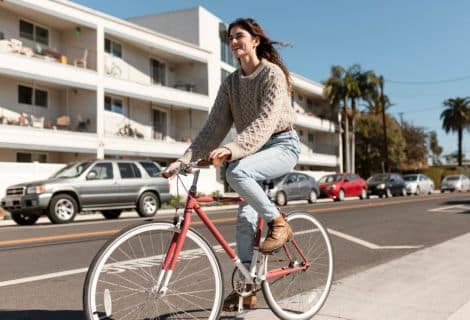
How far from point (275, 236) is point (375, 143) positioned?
57.4m

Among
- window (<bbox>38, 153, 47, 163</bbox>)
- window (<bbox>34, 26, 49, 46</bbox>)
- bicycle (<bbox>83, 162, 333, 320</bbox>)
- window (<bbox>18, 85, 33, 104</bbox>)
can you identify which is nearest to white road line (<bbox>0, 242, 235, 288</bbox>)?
bicycle (<bbox>83, 162, 333, 320</bbox>)

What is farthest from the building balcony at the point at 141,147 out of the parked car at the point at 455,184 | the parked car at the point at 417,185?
the parked car at the point at 455,184

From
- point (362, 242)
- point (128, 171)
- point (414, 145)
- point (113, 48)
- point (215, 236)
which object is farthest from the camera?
point (414, 145)

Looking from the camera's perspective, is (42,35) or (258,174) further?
(42,35)

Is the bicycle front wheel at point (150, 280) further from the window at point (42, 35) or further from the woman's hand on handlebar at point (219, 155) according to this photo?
the window at point (42, 35)

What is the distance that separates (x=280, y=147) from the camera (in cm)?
382

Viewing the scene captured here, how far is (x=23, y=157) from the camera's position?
26.8 m

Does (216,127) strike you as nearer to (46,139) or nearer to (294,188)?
(294,188)

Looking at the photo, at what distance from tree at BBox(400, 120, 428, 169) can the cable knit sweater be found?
65491 millimetres

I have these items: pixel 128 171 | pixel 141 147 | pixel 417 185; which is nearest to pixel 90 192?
pixel 128 171

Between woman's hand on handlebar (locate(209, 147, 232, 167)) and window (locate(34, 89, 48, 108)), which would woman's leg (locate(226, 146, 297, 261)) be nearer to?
woman's hand on handlebar (locate(209, 147, 232, 167))

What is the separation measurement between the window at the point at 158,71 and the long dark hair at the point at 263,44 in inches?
1296

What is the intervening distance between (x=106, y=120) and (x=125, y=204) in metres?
15.1

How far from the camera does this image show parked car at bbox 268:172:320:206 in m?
24.7
